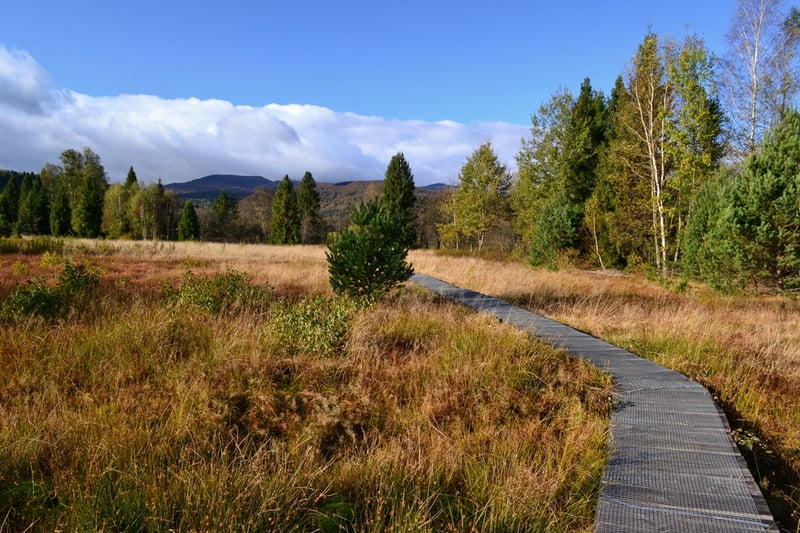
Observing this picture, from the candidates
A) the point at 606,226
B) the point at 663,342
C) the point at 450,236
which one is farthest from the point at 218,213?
the point at 663,342

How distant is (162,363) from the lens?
4195mm

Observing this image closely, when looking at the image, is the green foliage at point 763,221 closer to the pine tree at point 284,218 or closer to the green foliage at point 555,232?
the green foliage at point 555,232

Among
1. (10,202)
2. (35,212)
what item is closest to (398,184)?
(35,212)

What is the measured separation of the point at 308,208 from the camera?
44.9 metres

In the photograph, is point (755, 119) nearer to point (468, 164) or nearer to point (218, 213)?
point (468, 164)

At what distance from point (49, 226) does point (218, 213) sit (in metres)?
16.2

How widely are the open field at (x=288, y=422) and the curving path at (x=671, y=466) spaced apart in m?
0.18

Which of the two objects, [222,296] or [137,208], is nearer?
[222,296]

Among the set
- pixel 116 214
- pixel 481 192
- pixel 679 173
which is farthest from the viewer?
pixel 116 214

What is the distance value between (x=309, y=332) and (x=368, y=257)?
7.14 ft

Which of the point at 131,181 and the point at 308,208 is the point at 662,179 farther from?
the point at 131,181

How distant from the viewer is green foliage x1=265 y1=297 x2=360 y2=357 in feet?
15.0

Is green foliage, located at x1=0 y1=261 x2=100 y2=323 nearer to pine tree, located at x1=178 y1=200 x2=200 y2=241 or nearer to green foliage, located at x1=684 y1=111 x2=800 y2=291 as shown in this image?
green foliage, located at x1=684 y1=111 x2=800 y2=291

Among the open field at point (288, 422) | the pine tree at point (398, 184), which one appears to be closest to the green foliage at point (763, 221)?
the open field at point (288, 422)
